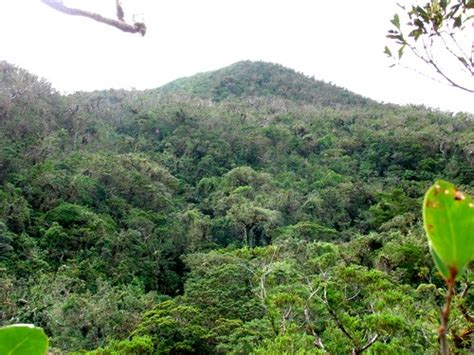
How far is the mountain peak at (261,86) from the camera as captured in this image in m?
54.3

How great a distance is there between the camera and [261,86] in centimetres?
5750

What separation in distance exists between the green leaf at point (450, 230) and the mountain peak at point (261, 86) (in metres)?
52.6

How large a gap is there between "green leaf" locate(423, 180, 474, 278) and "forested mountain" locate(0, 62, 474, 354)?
1243 mm

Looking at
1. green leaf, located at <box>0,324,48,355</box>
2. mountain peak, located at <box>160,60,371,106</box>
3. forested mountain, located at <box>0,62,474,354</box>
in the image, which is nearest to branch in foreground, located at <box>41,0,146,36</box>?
green leaf, located at <box>0,324,48,355</box>

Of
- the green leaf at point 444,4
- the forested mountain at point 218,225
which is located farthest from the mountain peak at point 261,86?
the green leaf at point 444,4

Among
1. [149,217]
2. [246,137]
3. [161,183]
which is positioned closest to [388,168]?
[246,137]

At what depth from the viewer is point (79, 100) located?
1277 inches

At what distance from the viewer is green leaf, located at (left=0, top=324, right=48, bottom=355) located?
31 centimetres

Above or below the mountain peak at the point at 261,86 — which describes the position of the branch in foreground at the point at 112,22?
below

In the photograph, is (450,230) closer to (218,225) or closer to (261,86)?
(218,225)

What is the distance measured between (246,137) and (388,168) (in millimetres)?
8650

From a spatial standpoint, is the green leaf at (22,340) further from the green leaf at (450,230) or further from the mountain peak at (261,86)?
the mountain peak at (261,86)

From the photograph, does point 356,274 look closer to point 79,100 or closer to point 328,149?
point 328,149

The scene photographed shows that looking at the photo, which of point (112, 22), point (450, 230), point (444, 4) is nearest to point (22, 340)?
point (450, 230)
